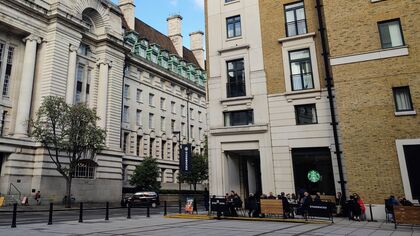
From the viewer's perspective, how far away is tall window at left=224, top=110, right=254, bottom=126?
888 inches

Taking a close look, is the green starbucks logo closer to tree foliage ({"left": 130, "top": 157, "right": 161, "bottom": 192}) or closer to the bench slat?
the bench slat

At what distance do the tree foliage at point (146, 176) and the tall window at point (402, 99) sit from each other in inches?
1266

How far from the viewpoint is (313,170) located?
2064 centimetres

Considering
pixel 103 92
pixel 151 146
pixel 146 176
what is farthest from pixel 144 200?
pixel 151 146

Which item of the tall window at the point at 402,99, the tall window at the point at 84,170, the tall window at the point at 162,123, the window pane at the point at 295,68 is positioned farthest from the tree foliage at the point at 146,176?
the tall window at the point at 402,99

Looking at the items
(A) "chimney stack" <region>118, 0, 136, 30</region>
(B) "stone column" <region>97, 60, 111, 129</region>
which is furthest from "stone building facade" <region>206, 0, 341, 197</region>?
(A) "chimney stack" <region>118, 0, 136, 30</region>

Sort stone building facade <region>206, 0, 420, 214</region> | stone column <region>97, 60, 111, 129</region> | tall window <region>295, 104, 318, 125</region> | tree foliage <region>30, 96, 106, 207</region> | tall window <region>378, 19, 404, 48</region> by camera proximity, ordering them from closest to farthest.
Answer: stone building facade <region>206, 0, 420, 214</region>, tall window <region>378, 19, 404, 48</region>, tall window <region>295, 104, 318, 125</region>, tree foliage <region>30, 96, 106, 207</region>, stone column <region>97, 60, 111, 129</region>

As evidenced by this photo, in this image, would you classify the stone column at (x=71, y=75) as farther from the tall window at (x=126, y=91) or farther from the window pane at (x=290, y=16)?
the window pane at (x=290, y=16)

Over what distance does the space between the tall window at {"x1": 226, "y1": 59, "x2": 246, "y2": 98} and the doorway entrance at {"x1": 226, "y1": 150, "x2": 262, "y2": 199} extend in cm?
425

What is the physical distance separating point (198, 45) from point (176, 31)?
9.15 metres

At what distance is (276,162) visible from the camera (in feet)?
68.7

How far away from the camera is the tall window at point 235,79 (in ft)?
76.0

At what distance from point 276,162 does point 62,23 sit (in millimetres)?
29666

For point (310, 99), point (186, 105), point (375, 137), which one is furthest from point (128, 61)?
point (375, 137)
